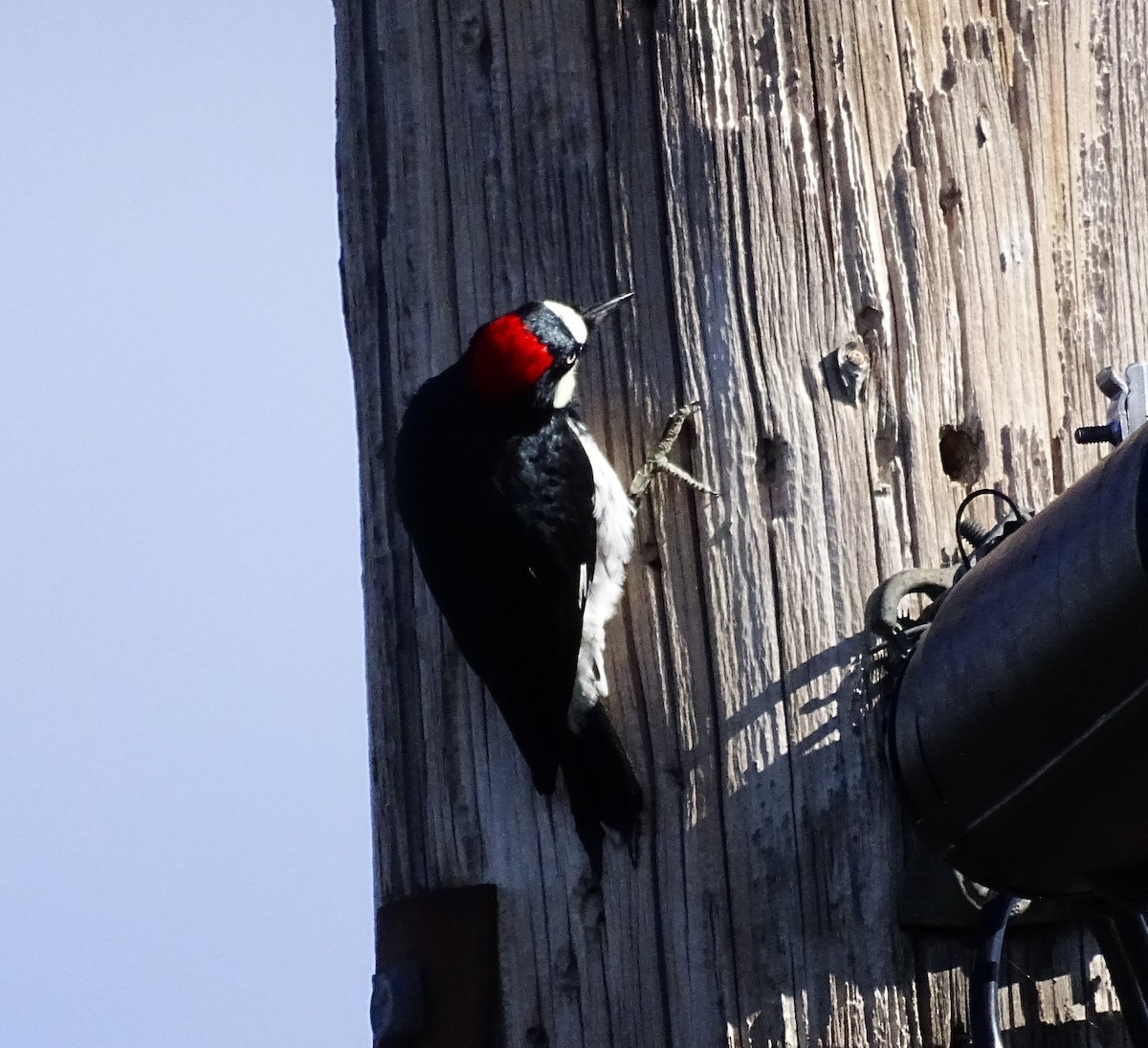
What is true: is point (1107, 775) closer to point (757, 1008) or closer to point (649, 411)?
point (757, 1008)

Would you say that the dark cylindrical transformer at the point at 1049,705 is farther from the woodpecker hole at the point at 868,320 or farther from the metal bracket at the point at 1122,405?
the woodpecker hole at the point at 868,320

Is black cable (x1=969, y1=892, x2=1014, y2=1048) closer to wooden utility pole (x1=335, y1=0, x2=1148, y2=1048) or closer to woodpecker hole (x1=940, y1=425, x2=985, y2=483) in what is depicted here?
wooden utility pole (x1=335, y1=0, x2=1148, y2=1048)

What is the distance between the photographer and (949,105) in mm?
2697

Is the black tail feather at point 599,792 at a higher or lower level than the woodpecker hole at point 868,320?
lower

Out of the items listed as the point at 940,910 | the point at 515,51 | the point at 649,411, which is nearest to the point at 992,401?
the point at 649,411

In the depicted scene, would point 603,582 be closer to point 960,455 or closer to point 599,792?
point 599,792

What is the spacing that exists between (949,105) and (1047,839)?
123 centimetres

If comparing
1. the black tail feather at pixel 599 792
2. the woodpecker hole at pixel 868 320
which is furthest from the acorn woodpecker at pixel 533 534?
the woodpecker hole at pixel 868 320

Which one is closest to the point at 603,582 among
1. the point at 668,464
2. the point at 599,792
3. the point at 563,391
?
the point at 668,464

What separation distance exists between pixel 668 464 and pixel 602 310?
289 mm

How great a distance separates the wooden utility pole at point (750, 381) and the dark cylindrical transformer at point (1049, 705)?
11.8 inches

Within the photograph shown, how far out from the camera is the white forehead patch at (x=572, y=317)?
106 inches

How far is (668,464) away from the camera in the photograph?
2547 millimetres

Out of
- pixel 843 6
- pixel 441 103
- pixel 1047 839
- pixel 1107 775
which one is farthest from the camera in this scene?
pixel 441 103
